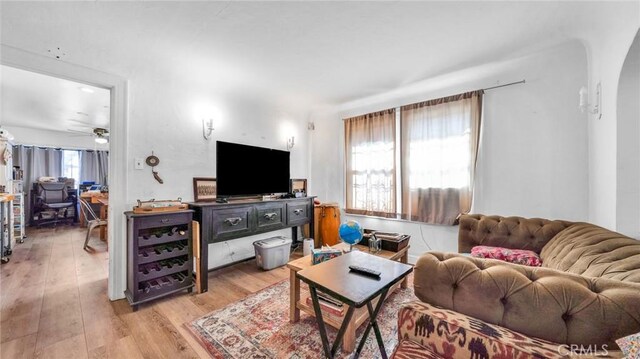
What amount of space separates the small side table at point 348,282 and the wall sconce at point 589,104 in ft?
6.91

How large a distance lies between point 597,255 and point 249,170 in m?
3.02

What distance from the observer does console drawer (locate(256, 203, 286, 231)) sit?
2.92 meters

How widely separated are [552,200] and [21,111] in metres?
7.88

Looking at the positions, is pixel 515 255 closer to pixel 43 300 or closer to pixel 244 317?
pixel 244 317

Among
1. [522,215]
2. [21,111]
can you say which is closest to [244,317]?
[522,215]

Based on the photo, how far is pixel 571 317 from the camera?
2.53ft

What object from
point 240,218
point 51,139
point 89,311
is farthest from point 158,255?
point 51,139

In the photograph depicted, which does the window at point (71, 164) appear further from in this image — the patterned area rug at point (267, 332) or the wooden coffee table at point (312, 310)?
the wooden coffee table at point (312, 310)

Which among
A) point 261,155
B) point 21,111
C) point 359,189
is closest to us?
point 261,155

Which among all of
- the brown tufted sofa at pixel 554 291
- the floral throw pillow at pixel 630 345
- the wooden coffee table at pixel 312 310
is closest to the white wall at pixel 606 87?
the brown tufted sofa at pixel 554 291

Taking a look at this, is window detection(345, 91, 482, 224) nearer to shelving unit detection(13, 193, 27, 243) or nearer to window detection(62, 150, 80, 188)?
shelving unit detection(13, 193, 27, 243)

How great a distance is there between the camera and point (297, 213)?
3410mm

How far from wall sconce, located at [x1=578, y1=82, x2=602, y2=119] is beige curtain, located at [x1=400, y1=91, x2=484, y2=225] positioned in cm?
81

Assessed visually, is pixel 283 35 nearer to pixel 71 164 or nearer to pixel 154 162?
pixel 154 162
